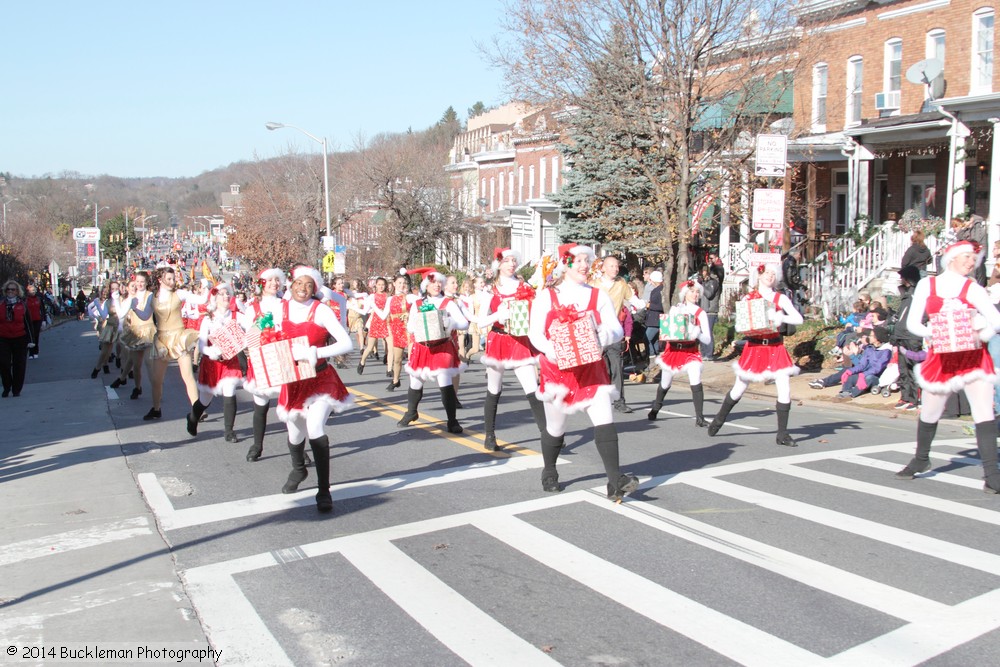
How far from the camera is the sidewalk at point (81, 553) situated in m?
5.52

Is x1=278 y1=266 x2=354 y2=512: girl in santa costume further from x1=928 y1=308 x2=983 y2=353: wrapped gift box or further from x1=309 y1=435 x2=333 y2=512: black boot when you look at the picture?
x1=928 y1=308 x2=983 y2=353: wrapped gift box

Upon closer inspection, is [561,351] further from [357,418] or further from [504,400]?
[504,400]

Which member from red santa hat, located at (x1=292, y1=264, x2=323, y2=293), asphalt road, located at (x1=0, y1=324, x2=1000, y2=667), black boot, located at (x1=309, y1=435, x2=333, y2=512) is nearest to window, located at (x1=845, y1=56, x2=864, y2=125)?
asphalt road, located at (x1=0, y1=324, x2=1000, y2=667)

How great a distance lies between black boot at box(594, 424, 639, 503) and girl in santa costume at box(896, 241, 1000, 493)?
8.96 feet

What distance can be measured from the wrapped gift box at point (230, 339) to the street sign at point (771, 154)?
9.42 m

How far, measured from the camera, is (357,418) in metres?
13.3

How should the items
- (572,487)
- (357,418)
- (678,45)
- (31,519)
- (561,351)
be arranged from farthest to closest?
1. (678,45)
2. (357,418)
3. (572,487)
4. (31,519)
5. (561,351)

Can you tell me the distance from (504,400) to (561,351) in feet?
25.1

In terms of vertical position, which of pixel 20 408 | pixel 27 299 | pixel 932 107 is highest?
pixel 932 107

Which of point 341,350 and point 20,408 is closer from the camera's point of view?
point 341,350

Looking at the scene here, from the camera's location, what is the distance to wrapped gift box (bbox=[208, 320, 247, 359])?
10289 mm

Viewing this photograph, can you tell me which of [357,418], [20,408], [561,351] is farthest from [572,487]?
[20,408]

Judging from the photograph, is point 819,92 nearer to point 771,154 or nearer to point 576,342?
point 771,154

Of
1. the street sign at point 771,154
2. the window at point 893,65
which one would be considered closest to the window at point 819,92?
the window at point 893,65
